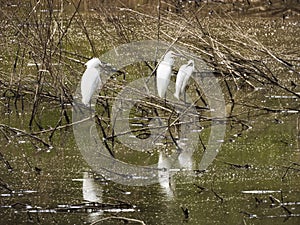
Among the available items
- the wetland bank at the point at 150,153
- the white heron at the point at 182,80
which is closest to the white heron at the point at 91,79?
the wetland bank at the point at 150,153

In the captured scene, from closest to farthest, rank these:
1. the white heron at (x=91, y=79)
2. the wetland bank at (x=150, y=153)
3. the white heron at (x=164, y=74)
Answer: the wetland bank at (x=150, y=153) < the white heron at (x=91, y=79) < the white heron at (x=164, y=74)

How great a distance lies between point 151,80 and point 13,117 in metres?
0.99

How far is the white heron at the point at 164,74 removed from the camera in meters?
5.89

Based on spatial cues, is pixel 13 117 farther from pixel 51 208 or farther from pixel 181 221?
pixel 181 221

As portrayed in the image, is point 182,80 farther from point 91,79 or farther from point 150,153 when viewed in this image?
point 150,153

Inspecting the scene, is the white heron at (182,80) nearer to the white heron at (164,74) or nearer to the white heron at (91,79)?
the white heron at (164,74)

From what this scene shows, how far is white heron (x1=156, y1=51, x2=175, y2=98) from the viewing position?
232 inches

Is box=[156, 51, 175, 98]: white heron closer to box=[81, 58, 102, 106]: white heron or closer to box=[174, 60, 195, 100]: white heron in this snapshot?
box=[174, 60, 195, 100]: white heron

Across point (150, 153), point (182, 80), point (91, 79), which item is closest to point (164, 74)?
point (182, 80)

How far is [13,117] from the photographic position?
251 inches

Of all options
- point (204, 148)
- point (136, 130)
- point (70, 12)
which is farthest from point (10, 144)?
point (70, 12)

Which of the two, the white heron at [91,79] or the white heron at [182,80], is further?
the white heron at [182,80]

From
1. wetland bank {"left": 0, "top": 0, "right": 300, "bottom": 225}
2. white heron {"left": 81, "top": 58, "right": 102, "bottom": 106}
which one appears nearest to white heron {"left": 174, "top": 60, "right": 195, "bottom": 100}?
wetland bank {"left": 0, "top": 0, "right": 300, "bottom": 225}

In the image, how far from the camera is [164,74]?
5.91m
